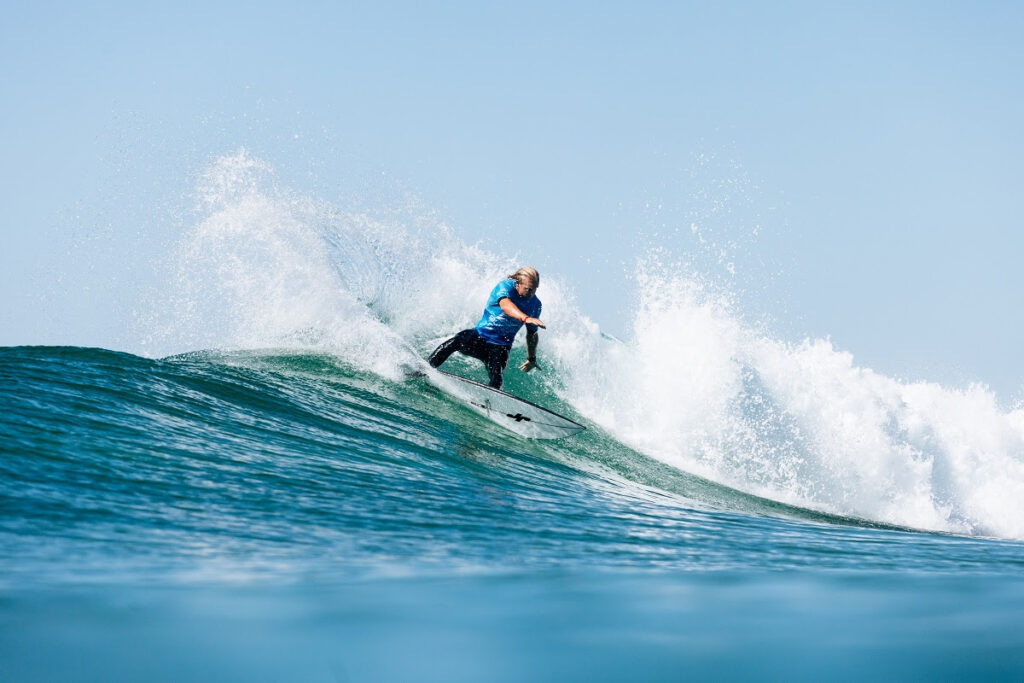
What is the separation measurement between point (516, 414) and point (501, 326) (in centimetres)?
87

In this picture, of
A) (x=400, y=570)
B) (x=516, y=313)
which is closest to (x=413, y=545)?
(x=400, y=570)

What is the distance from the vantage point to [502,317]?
26.9ft

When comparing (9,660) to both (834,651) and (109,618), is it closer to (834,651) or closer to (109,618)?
(109,618)

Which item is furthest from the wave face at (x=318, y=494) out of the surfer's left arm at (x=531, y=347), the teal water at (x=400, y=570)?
the surfer's left arm at (x=531, y=347)

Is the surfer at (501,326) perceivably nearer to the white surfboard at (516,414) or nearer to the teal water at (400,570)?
the white surfboard at (516,414)

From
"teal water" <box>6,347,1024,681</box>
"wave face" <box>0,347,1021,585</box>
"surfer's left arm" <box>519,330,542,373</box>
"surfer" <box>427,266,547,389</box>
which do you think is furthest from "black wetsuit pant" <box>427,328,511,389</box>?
"teal water" <box>6,347,1024,681</box>

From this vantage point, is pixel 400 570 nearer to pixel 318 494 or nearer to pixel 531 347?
pixel 318 494

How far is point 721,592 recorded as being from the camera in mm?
3080

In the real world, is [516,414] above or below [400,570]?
above

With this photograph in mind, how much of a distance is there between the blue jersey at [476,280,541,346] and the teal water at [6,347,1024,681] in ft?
5.63

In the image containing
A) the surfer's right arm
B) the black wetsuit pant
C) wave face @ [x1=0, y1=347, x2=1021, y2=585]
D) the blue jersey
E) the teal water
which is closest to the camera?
the teal water

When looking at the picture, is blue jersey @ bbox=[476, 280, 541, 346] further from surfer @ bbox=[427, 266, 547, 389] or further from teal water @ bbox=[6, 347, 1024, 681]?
teal water @ bbox=[6, 347, 1024, 681]

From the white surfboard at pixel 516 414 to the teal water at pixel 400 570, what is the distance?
4.18 ft

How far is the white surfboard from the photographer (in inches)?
319
